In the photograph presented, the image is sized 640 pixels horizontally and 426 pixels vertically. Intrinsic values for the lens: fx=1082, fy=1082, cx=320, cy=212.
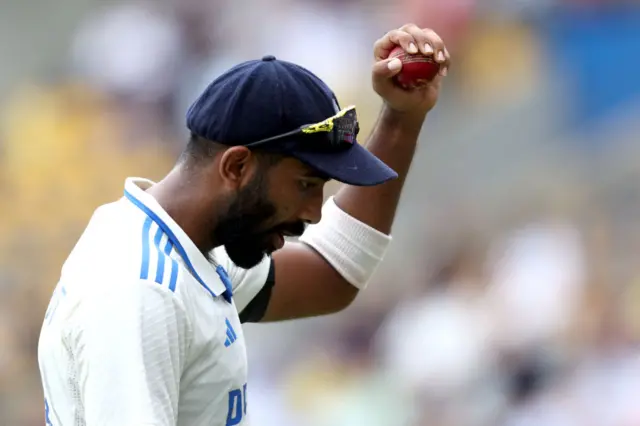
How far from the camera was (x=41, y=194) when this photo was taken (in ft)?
18.7

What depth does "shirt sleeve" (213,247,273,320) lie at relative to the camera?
7.82 feet

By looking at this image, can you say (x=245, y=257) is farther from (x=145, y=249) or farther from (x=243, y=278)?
(x=243, y=278)

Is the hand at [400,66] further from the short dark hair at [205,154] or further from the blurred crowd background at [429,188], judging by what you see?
the blurred crowd background at [429,188]

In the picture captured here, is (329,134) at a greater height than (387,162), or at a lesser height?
greater

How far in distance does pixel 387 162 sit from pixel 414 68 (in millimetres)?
258

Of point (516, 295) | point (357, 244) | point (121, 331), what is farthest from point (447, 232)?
point (121, 331)

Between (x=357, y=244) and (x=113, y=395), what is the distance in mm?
1006

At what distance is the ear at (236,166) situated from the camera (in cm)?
195

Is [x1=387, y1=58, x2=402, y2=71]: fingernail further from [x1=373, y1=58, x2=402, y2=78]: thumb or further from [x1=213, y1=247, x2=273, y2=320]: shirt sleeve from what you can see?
[x1=213, y1=247, x2=273, y2=320]: shirt sleeve

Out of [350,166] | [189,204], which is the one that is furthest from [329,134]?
[189,204]

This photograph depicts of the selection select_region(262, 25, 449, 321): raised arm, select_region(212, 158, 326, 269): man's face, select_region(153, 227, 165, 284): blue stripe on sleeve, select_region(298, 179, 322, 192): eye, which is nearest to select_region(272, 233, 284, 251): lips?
select_region(212, 158, 326, 269): man's face

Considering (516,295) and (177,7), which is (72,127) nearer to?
(177,7)

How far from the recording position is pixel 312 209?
204 centimetres

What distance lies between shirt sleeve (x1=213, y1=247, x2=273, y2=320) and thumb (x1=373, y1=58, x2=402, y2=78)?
499 mm
